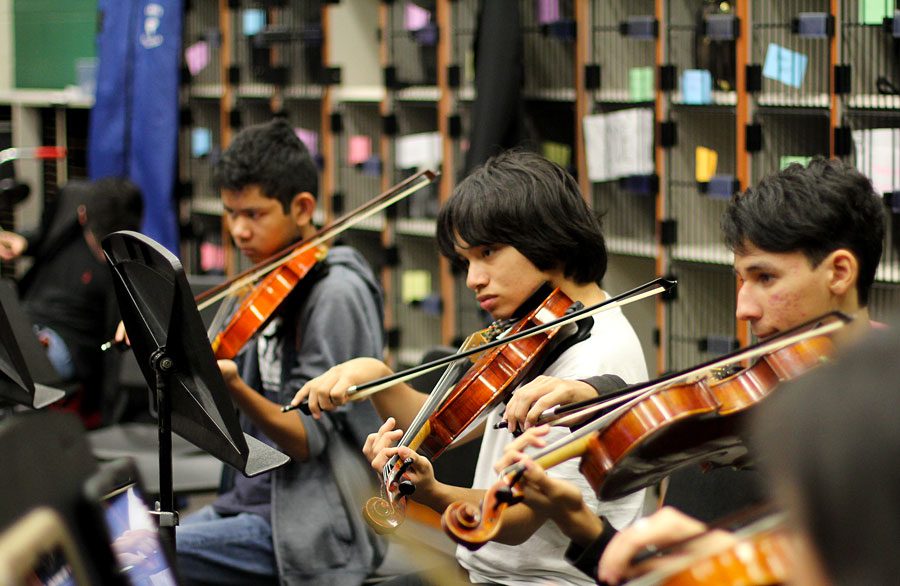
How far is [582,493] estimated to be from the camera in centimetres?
164

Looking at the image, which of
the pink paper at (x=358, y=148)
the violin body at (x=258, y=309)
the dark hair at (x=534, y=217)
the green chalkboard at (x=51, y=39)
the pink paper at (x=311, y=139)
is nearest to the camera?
the dark hair at (x=534, y=217)

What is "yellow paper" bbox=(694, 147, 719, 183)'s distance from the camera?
3.56 meters

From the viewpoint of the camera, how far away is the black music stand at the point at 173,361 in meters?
1.67

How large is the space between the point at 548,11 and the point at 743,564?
11.0 ft

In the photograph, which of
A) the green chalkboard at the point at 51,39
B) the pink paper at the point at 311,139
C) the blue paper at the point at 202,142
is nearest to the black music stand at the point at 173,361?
the pink paper at the point at 311,139

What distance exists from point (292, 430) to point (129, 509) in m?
0.95

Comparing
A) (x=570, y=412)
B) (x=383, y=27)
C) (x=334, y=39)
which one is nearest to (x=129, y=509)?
(x=570, y=412)

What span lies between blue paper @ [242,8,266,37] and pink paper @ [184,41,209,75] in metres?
0.38

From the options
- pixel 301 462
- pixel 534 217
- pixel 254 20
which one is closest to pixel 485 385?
pixel 534 217

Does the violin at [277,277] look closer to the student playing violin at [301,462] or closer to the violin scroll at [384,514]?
the student playing violin at [301,462]

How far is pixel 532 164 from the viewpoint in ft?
6.35

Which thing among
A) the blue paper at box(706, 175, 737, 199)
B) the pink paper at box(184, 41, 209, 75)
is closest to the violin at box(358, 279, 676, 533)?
the blue paper at box(706, 175, 737, 199)

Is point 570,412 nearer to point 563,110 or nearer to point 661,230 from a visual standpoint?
point 661,230

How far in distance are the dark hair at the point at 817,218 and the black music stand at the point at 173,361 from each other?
761 mm
